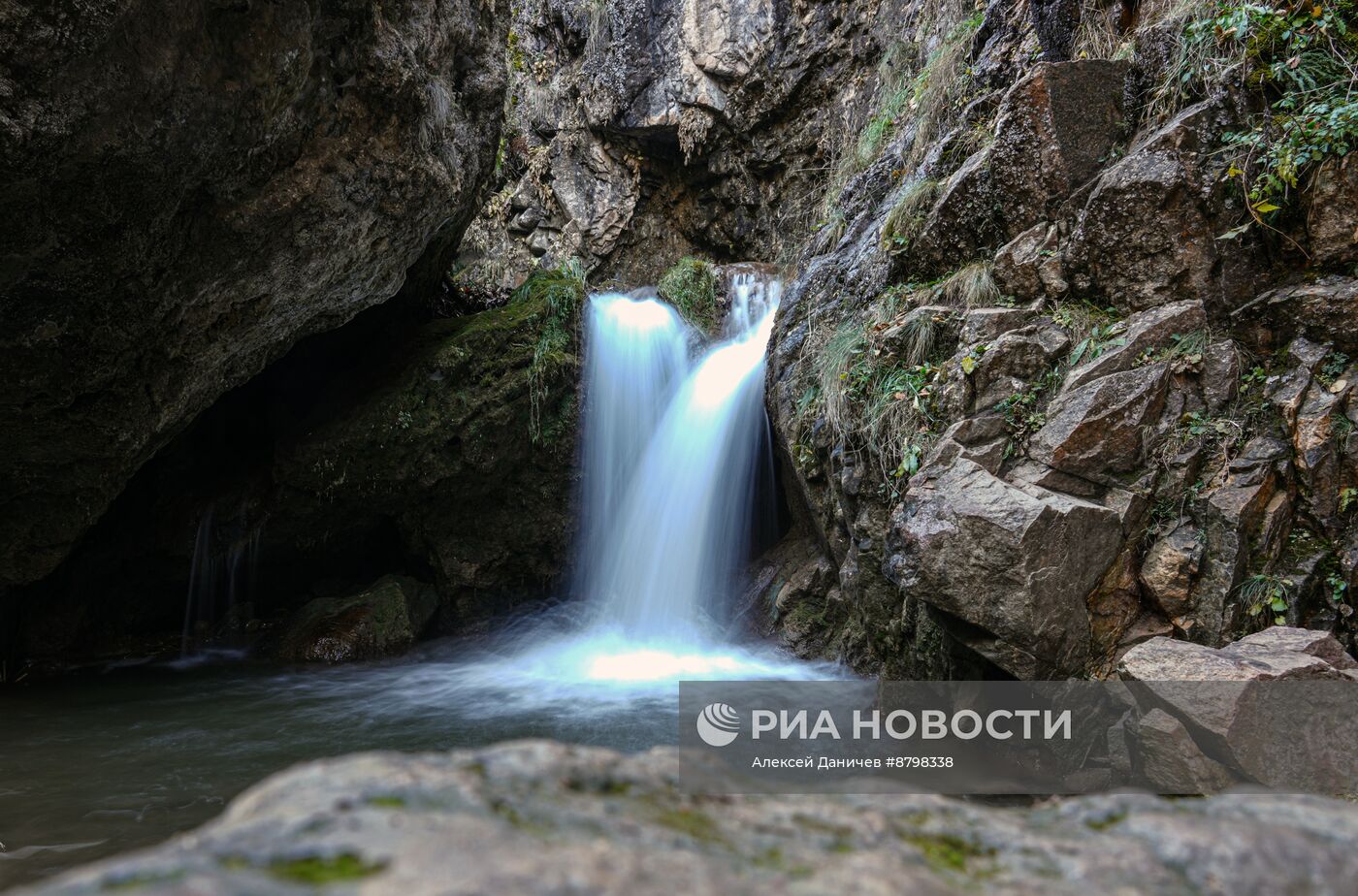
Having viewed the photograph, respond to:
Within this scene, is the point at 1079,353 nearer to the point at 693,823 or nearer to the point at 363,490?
the point at 693,823

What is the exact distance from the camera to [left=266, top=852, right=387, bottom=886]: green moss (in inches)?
28.7

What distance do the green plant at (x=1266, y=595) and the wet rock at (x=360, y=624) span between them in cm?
707

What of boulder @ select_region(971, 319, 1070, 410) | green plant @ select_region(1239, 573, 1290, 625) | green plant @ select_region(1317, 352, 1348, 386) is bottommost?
green plant @ select_region(1239, 573, 1290, 625)

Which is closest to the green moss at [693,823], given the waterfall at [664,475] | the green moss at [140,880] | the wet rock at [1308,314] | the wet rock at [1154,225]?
the green moss at [140,880]

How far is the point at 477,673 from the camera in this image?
6.63 meters

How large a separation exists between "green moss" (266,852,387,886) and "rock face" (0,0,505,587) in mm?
3891

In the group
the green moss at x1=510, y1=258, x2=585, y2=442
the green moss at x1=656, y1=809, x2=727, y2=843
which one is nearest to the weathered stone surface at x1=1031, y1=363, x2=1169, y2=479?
the green moss at x1=656, y1=809, x2=727, y2=843

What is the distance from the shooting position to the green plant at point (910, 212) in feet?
18.4

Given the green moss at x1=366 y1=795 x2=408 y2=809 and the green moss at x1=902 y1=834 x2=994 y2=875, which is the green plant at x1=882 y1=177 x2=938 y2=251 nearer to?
the green moss at x1=902 y1=834 x2=994 y2=875

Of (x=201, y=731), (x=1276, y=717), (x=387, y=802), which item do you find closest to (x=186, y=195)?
(x=201, y=731)

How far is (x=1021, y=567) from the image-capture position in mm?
3352

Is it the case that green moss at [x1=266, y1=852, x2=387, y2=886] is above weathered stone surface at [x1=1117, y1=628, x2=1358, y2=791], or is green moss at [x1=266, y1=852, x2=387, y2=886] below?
above

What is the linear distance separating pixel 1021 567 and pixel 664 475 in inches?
200

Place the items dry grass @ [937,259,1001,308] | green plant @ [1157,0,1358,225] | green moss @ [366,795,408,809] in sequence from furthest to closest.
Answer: dry grass @ [937,259,1001,308] → green plant @ [1157,0,1358,225] → green moss @ [366,795,408,809]
